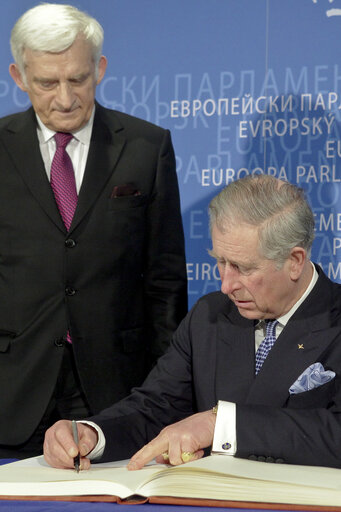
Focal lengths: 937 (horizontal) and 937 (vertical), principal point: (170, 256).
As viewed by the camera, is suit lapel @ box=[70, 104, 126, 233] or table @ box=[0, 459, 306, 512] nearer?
table @ box=[0, 459, 306, 512]

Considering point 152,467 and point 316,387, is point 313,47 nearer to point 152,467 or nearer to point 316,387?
point 316,387

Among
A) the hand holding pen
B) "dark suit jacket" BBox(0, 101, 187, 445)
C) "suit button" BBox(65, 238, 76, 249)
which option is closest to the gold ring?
the hand holding pen

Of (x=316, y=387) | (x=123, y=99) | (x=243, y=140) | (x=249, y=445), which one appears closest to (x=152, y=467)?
(x=249, y=445)

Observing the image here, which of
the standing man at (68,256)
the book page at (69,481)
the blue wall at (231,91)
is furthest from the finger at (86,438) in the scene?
the blue wall at (231,91)

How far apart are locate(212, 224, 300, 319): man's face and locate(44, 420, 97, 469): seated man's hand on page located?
0.53 m

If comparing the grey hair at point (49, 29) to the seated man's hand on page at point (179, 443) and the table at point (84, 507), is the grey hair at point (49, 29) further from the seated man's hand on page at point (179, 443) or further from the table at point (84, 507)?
the table at point (84, 507)

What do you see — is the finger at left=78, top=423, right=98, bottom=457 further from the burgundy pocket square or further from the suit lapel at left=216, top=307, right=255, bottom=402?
the burgundy pocket square

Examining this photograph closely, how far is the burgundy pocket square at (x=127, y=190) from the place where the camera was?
3.11 metres

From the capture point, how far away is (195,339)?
8.44ft

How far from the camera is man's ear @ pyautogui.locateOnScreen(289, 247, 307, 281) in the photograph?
7.81ft

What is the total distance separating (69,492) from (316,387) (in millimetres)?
775

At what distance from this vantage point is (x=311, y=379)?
89.4 inches

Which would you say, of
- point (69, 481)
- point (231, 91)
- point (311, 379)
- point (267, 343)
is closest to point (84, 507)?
point (69, 481)

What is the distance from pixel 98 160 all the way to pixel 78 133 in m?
0.12
